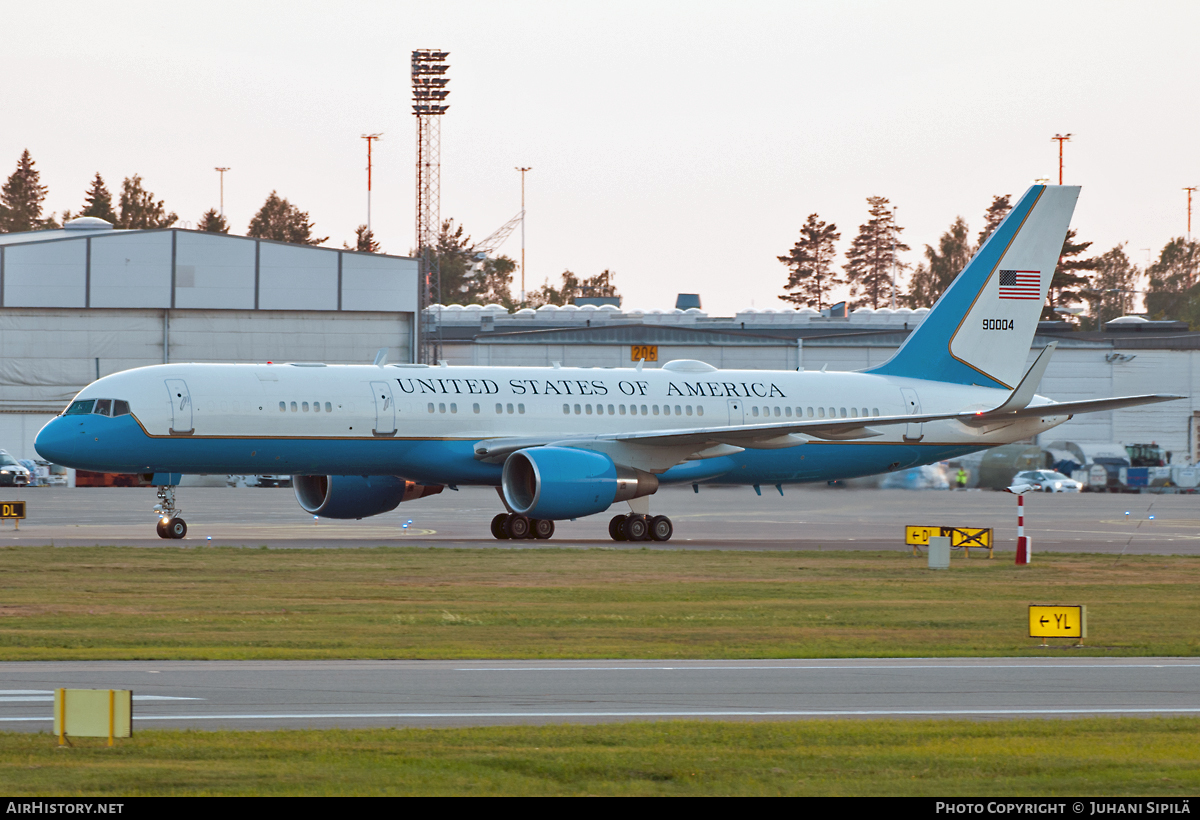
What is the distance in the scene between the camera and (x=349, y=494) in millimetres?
39125

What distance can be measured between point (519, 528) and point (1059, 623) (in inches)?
778

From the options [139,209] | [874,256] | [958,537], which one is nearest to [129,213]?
[139,209]

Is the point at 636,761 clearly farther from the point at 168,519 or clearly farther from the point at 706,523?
the point at 706,523

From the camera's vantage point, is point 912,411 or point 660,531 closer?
point 660,531

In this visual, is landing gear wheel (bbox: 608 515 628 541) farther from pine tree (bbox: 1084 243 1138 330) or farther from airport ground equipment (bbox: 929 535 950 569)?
pine tree (bbox: 1084 243 1138 330)

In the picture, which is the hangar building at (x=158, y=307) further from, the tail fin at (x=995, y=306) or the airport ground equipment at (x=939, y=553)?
the airport ground equipment at (x=939, y=553)

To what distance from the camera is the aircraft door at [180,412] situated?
115ft

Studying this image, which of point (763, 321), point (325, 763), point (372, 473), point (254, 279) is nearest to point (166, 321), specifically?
point (254, 279)

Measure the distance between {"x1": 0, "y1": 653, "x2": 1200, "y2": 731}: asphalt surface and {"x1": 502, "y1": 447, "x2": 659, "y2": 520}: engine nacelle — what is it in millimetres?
18271

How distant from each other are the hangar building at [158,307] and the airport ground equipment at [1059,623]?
200 feet

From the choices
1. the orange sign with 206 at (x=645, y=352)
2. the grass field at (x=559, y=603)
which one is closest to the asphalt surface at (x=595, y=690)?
the grass field at (x=559, y=603)

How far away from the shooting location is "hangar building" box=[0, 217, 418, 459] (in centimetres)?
7669

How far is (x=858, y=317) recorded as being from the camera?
115625mm
